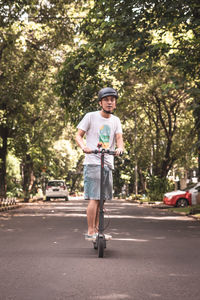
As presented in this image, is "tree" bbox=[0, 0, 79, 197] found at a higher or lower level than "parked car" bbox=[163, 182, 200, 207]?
higher

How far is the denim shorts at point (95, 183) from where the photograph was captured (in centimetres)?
679

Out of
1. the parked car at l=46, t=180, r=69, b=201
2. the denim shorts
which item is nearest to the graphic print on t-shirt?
the denim shorts

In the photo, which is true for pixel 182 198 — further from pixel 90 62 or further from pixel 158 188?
pixel 90 62

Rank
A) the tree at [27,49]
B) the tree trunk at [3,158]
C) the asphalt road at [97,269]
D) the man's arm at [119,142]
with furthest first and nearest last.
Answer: the tree trunk at [3,158] < the tree at [27,49] < the man's arm at [119,142] < the asphalt road at [97,269]

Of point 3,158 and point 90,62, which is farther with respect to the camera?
point 3,158

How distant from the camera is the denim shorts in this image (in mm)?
6793

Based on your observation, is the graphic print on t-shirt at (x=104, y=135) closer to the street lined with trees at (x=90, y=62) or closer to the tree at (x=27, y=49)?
the street lined with trees at (x=90, y=62)

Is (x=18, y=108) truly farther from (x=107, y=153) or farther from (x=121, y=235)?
(x=107, y=153)

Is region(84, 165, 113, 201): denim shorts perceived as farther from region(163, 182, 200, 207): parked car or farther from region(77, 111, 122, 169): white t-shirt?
region(163, 182, 200, 207): parked car

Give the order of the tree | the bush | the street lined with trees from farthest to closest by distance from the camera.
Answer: the bush
the tree
the street lined with trees

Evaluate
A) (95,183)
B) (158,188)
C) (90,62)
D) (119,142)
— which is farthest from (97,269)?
(158,188)

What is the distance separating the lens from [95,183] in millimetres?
6801

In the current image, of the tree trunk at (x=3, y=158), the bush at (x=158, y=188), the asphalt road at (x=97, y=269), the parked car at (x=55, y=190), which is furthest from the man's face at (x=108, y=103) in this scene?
the parked car at (x=55, y=190)

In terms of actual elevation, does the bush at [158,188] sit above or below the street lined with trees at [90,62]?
below
